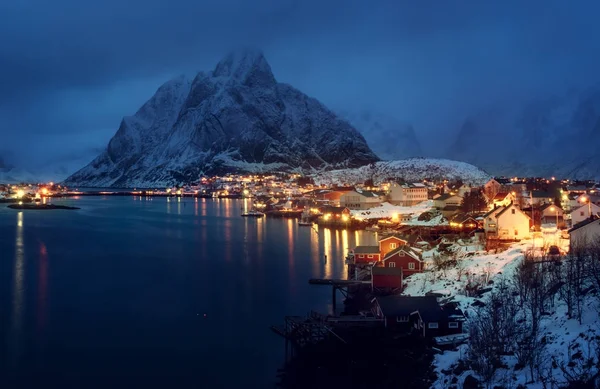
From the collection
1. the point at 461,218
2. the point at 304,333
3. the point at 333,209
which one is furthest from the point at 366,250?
the point at 333,209

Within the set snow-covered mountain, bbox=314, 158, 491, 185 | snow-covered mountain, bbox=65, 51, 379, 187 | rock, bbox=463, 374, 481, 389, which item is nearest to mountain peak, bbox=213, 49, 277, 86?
snow-covered mountain, bbox=65, 51, 379, 187

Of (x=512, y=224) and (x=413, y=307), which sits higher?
(x=512, y=224)

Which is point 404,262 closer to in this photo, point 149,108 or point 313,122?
point 313,122

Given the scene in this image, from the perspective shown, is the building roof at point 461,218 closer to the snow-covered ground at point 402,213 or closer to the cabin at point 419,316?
the snow-covered ground at point 402,213

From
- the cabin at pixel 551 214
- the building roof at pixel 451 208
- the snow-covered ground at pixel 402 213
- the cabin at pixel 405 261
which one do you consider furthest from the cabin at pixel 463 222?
the cabin at pixel 405 261

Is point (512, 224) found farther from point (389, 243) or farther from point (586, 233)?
point (586, 233)

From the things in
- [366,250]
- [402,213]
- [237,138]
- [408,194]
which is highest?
[237,138]

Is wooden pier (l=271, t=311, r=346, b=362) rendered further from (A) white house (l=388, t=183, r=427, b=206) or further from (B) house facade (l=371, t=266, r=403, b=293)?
(A) white house (l=388, t=183, r=427, b=206)
